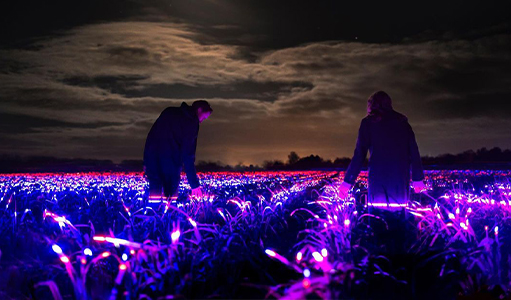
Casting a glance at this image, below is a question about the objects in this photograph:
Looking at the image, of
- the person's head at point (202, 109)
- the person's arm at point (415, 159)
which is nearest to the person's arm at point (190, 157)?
the person's head at point (202, 109)

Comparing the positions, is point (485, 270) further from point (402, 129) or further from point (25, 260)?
point (25, 260)

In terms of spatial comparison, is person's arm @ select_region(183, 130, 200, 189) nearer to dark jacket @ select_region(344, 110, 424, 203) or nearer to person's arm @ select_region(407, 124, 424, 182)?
dark jacket @ select_region(344, 110, 424, 203)

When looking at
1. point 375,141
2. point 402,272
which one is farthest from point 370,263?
point 375,141

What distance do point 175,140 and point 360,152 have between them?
2.65 metres

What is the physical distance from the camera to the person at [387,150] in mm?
7367

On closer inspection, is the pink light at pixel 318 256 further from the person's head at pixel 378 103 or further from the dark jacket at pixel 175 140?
the dark jacket at pixel 175 140

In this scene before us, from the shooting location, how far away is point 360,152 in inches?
302

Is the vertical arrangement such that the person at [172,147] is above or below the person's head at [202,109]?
below

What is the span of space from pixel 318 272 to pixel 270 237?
2488mm

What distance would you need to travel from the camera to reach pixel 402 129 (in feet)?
24.3

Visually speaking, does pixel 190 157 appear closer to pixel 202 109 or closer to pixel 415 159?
pixel 202 109

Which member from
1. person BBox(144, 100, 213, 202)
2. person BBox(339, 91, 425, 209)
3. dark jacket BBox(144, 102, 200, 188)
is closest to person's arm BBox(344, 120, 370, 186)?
person BBox(339, 91, 425, 209)

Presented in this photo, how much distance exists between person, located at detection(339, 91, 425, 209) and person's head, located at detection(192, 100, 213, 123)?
2218 millimetres

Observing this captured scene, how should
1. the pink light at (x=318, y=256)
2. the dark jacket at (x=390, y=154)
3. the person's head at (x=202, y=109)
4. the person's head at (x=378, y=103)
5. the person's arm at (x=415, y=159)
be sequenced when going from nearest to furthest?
the pink light at (x=318, y=256) < the person's head at (x=378, y=103) < the dark jacket at (x=390, y=154) < the person's arm at (x=415, y=159) < the person's head at (x=202, y=109)
